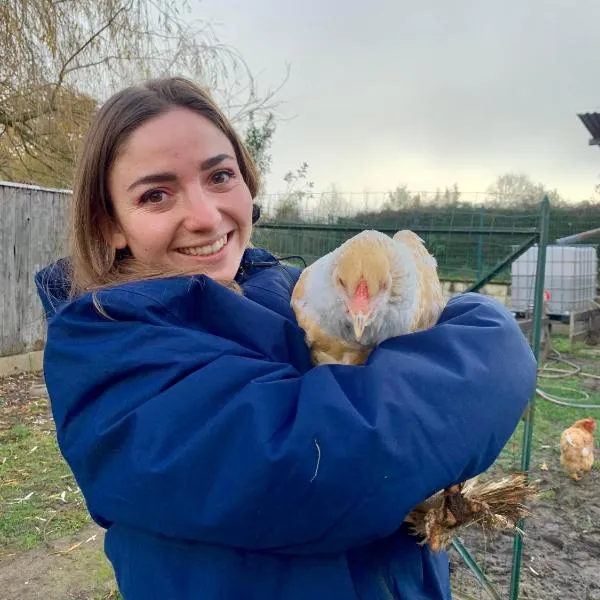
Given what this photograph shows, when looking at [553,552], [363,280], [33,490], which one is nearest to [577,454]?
[553,552]

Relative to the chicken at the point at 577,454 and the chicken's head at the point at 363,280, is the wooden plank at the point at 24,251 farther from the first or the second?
the chicken's head at the point at 363,280

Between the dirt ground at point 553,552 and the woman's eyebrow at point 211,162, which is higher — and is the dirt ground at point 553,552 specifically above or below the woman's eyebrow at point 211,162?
below

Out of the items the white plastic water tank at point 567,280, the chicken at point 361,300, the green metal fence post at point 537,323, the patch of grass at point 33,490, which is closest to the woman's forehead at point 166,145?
the chicken at point 361,300

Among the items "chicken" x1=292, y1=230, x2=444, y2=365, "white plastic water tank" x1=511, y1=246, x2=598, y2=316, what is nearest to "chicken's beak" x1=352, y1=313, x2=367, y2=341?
"chicken" x1=292, y1=230, x2=444, y2=365

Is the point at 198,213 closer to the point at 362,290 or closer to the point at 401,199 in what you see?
the point at 362,290

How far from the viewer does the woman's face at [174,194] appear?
1.45 m

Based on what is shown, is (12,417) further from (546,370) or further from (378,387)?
(546,370)

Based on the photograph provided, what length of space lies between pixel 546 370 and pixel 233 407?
893 cm

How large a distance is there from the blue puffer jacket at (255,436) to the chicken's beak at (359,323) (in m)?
0.19

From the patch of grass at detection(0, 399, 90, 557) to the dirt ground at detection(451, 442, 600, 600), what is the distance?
2552mm

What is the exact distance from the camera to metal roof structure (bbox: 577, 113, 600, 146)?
9508 mm

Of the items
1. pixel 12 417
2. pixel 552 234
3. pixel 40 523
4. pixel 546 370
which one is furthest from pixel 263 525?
pixel 552 234

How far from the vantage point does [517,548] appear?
260 centimetres

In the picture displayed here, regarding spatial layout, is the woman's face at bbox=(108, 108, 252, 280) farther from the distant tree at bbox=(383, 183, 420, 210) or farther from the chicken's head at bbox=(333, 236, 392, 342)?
the distant tree at bbox=(383, 183, 420, 210)
